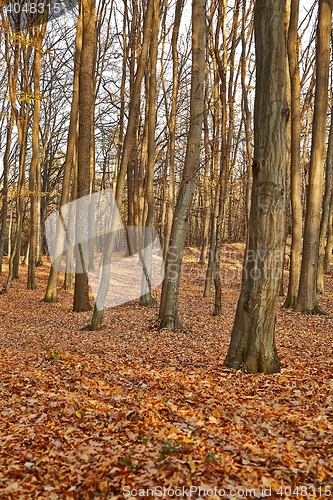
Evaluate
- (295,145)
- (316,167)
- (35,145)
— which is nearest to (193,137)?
(316,167)

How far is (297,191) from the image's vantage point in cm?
1297

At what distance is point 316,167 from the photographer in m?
11.8

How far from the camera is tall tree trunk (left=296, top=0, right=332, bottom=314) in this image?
1138cm

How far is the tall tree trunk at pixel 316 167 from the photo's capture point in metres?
11.4

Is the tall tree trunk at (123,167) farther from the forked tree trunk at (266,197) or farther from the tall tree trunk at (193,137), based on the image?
the forked tree trunk at (266,197)

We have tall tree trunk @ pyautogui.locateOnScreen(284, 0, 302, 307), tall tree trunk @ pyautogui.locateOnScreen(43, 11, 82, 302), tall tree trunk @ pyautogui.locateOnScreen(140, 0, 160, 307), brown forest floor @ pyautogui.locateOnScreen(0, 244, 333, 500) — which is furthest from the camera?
→ tall tree trunk @ pyautogui.locateOnScreen(43, 11, 82, 302)

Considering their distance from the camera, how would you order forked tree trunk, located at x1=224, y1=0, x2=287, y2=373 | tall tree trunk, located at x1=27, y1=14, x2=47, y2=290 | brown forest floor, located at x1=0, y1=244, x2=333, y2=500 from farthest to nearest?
1. tall tree trunk, located at x1=27, y1=14, x2=47, y2=290
2. forked tree trunk, located at x1=224, y1=0, x2=287, y2=373
3. brown forest floor, located at x1=0, y1=244, x2=333, y2=500

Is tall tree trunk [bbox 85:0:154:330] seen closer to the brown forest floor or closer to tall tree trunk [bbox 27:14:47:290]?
the brown forest floor

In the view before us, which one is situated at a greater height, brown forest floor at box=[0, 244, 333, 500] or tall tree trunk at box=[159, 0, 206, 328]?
tall tree trunk at box=[159, 0, 206, 328]

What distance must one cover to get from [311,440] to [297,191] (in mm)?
9902

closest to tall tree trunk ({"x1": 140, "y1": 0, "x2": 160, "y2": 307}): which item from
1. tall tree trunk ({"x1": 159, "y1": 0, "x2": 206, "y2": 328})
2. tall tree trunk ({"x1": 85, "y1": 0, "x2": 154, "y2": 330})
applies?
tall tree trunk ({"x1": 85, "y1": 0, "x2": 154, "y2": 330})

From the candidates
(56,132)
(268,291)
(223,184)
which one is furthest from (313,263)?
(56,132)

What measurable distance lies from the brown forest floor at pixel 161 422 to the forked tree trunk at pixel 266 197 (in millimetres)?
562

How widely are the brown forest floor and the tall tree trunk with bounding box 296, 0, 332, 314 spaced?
3.25 m
